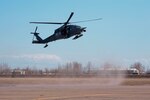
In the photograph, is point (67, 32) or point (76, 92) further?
point (67, 32)

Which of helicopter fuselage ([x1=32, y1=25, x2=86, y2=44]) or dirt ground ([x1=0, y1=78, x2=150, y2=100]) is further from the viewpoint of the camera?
helicopter fuselage ([x1=32, y1=25, x2=86, y2=44])

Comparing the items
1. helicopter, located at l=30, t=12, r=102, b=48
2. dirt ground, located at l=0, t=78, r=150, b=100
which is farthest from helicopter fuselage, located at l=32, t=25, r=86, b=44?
dirt ground, located at l=0, t=78, r=150, b=100

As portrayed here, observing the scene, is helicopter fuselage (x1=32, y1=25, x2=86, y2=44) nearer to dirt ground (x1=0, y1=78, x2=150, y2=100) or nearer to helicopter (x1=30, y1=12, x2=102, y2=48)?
helicopter (x1=30, y1=12, x2=102, y2=48)

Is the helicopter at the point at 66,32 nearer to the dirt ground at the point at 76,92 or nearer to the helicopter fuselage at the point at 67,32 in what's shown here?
the helicopter fuselage at the point at 67,32

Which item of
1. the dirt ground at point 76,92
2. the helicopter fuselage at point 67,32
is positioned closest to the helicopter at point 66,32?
the helicopter fuselage at point 67,32

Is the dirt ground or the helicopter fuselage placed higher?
the helicopter fuselage

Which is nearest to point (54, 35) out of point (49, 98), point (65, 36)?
point (65, 36)

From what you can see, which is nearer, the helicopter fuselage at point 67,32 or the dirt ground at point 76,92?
the dirt ground at point 76,92

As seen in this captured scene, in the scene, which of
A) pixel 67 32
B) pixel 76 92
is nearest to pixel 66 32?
pixel 67 32

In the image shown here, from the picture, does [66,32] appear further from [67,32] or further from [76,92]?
[76,92]

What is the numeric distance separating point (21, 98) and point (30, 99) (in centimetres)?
162

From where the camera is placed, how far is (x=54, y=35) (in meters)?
64.5

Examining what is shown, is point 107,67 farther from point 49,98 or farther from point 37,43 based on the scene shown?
point 49,98

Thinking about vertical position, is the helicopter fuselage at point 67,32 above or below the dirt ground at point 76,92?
above
